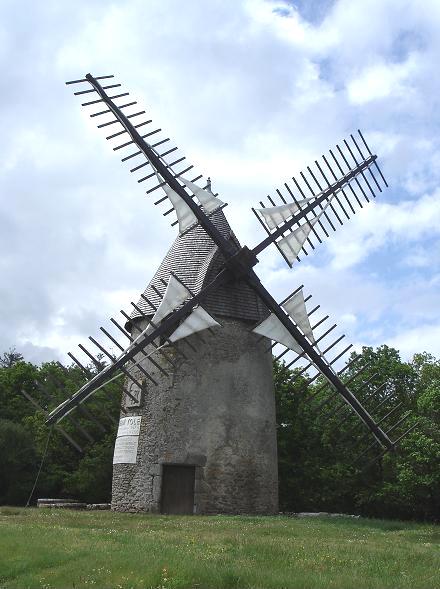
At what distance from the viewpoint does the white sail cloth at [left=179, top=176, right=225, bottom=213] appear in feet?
52.8

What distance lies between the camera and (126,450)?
16.1 m

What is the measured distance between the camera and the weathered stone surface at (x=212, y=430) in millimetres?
15344

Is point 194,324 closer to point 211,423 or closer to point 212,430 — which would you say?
point 211,423

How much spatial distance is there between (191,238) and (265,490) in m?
7.35

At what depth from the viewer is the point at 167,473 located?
15.5 metres

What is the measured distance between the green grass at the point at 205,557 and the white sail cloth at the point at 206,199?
26.7 feet

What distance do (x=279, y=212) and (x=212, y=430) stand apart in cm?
622

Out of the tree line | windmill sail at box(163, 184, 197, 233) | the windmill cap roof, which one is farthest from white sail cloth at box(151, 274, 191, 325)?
the tree line

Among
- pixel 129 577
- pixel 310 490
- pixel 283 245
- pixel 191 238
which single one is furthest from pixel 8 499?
pixel 129 577

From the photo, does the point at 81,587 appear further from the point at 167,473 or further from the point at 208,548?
the point at 167,473

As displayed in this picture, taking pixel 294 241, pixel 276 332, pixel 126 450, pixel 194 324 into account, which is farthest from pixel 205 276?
pixel 126 450

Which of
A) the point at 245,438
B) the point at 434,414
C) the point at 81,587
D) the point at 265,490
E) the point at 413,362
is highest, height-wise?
the point at 413,362

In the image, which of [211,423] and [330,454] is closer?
[211,423]

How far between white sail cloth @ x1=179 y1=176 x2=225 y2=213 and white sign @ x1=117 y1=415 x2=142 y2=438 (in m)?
5.78
